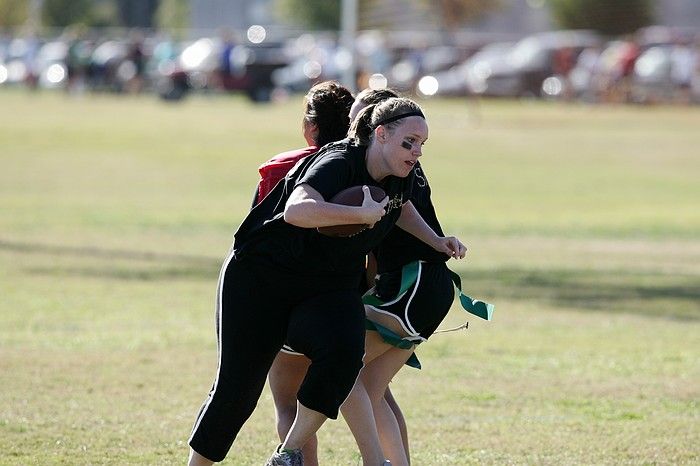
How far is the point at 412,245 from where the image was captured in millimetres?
6043

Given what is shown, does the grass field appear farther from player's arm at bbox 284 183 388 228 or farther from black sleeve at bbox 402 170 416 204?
player's arm at bbox 284 183 388 228

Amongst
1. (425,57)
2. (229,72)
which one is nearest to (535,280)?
(229,72)

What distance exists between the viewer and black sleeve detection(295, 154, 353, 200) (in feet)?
17.9

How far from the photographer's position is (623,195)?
25.3 m

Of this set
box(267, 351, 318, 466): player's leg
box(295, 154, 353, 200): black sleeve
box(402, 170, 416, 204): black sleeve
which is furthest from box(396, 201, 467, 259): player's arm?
box(267, 351, 318, 466): player's leg

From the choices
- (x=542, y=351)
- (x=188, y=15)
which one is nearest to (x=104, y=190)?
(x=542, y=351)

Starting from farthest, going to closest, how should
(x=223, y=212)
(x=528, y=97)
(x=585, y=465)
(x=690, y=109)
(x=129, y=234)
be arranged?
(x=528, y=97), (x=690, y=109), (x=223, y=212), (x=129, y=234), (x=585, y=465)

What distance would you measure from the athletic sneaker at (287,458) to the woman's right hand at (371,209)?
99cm

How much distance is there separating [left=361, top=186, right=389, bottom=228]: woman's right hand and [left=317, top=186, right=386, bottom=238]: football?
17mm

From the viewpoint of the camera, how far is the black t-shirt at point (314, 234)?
5.56m

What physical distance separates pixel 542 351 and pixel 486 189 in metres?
15.9

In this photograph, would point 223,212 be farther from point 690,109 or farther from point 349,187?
point 690,109

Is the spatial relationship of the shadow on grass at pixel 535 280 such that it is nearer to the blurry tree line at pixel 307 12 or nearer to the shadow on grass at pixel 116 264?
the shadow on grass at pixel 116 264

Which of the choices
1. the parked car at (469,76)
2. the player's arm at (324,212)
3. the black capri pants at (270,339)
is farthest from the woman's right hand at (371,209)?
the parked car at (469,76)
